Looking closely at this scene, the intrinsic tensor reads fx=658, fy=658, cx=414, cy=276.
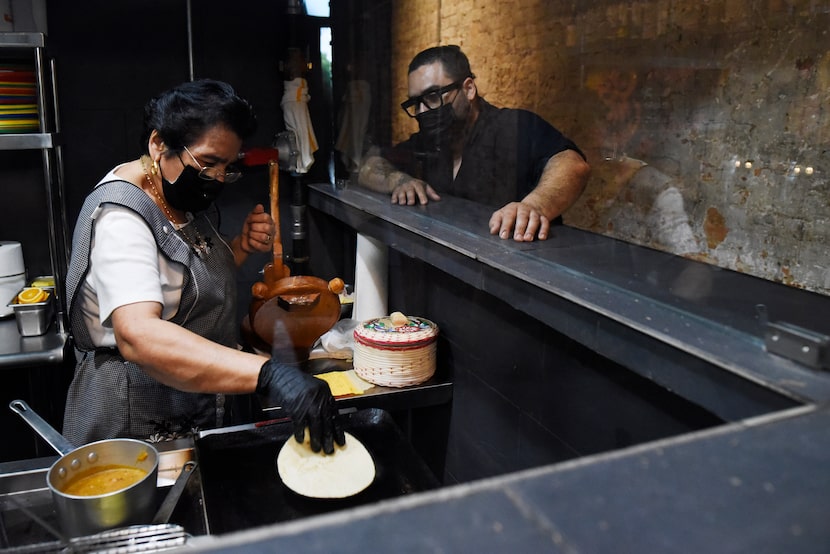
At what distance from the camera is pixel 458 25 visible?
1.97 m

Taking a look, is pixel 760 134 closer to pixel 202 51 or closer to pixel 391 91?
pixel 391 91

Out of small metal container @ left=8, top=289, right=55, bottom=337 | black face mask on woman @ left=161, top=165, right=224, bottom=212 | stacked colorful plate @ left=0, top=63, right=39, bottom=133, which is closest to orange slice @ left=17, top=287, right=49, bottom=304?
small metal container @ left=8, top=289, right=55, bottom=337

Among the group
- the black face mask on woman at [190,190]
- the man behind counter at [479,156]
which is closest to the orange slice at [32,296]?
the black face mask on woman at [190,190]

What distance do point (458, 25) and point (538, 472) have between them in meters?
1.68

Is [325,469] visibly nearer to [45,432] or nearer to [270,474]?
[270,474]

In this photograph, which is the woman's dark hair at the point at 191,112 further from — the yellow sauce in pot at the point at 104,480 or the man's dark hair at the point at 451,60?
the yellow sauce in pot at the point at 104,480

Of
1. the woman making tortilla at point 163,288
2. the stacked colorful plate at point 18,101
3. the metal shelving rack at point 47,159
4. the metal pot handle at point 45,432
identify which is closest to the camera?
the metal pot handle at point 45,432

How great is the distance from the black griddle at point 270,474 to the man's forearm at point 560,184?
0.67 metres

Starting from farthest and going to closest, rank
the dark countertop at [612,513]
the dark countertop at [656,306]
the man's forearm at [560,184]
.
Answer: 1. the man's forearm at [560,184]
2. the dark countertop at [656,306]
3. the dark countertop at [612,513]

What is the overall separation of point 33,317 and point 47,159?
2.00 ft

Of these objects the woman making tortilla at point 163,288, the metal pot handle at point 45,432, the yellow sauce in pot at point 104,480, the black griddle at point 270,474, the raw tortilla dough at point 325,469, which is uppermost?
the woman making tortilla at point 163,288

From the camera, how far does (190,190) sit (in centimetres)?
A: 169

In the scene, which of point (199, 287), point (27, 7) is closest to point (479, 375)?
point (199, 287)

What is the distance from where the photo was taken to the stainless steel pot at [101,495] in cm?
92
